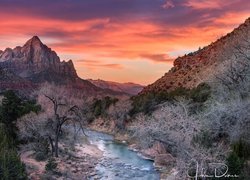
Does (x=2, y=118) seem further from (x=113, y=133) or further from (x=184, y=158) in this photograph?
(x=113, y=133)

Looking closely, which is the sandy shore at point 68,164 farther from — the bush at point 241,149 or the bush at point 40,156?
the bush at point 241,149

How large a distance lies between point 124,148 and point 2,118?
64.1 feet

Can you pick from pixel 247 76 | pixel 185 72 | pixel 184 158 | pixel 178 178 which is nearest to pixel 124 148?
pixel 247 76

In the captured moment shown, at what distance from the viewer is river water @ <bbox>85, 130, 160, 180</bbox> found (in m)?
33.1

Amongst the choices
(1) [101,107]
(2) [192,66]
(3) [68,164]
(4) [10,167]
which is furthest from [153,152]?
(2) [192,66]

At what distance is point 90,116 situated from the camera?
301 ft

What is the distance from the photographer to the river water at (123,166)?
33.1 m

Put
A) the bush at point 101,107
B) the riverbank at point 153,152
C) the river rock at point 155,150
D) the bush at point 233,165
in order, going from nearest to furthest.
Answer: the bush at point 233,165
the riverbank at point 153,152
the river rock at point 155,150
the bush at point 101,107

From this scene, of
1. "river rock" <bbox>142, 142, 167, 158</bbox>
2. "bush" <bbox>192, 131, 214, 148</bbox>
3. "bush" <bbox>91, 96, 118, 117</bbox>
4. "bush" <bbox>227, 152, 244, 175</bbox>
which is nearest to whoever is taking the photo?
"bush" <bbox>227, 152, 244, 175</bbox>

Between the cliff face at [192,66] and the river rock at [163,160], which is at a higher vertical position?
the cliff face at [192,66]

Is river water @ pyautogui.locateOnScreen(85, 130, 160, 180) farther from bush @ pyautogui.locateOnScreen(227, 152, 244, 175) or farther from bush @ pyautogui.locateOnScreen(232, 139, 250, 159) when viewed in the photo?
bush @ pyautogui.locateOnScreen(227, 152, 244, 175)

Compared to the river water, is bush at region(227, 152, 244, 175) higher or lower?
higher

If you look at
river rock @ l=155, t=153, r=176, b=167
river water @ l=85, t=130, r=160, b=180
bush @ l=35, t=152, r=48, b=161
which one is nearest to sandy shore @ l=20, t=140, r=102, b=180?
bush @ l=35, t=152, r=48, b=161

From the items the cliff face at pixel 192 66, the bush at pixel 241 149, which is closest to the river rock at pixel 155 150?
the bush at pixel 241 149
